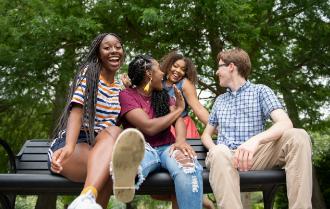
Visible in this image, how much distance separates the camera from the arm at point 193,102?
3795 mm

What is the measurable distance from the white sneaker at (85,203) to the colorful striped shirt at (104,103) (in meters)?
0.66

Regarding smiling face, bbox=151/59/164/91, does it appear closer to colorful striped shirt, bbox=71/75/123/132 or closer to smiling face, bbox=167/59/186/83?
colorful striped shirt, bbox=71/75/123/132

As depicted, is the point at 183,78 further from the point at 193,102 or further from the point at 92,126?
the point at 92,126

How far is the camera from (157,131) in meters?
3.00

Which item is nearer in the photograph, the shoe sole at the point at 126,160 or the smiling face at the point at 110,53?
the shoe sole at the point at 126,160

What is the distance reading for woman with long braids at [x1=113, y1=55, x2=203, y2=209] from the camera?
262 centimetres

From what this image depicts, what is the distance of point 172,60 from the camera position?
4.01 meters

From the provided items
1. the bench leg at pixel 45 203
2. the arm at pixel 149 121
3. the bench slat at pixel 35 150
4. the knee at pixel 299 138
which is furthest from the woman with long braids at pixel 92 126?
the bench leg at pixel 45 203

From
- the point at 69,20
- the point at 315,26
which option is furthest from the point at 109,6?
the point at 315,26

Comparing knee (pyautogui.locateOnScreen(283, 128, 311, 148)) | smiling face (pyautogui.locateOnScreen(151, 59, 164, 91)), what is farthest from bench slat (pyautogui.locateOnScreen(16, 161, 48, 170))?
knee (pyautogui.locateOnScreen(283, 128, 311, 148))

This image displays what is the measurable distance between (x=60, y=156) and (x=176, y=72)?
1.59 metres

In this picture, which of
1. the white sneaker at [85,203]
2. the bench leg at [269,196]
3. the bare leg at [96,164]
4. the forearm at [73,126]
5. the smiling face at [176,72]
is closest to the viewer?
the white sneaker at [85,203]

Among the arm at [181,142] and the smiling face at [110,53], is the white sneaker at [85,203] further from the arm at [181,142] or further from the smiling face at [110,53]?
the smiling face at [110,53]

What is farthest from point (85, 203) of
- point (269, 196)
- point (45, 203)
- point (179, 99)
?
point (45, 203)
